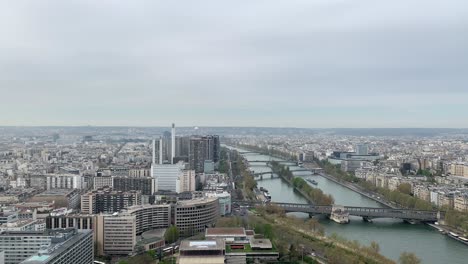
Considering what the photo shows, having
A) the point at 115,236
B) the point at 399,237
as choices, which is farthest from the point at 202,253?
the point at 399,237

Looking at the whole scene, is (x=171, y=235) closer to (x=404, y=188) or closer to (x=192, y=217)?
(x=192, y=217)

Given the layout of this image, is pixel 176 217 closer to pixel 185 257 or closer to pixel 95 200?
pixel 95 200

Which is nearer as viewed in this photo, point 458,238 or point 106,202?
point 458,238

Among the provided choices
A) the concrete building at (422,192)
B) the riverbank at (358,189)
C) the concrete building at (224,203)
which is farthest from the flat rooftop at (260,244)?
the concrete building at (422,192)

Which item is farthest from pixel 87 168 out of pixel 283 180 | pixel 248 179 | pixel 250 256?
pixel 250 256

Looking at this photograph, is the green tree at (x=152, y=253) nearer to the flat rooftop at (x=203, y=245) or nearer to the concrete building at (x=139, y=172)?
the flat rooftop at (x=203, y=245)
